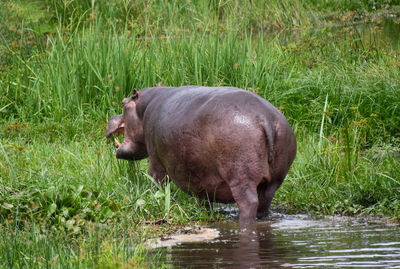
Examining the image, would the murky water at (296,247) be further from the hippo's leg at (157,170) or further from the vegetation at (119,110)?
the hippo's leg at (157,170)

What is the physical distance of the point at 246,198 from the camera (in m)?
→ 5.64

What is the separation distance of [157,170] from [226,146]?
126 cm

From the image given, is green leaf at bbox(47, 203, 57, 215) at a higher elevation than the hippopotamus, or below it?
below

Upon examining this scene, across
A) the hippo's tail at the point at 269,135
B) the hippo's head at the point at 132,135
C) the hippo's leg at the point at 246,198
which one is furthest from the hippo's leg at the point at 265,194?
the hippo's head at the point at 132,135

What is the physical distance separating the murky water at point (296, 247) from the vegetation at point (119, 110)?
34cm

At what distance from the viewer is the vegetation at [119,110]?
5363 mm

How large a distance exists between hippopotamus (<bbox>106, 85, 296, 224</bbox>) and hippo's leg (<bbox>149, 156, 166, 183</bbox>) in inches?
4.2

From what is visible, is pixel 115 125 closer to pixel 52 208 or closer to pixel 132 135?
pixel 132 135

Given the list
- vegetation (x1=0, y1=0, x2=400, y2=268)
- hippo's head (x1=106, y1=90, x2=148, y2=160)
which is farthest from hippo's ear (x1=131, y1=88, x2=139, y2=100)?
vegetation (x1=0, y1=0, x2=400, y2=268)

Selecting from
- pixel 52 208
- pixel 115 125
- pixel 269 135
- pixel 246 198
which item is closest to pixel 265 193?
pixel 246 198

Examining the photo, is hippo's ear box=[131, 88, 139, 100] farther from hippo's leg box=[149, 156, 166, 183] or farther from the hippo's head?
hippo's leg box=[149, 156, 166, 183]

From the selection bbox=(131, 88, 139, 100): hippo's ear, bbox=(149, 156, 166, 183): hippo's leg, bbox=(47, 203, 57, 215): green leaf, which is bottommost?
bbox=(149, 156, 166, 183): hippo's leg

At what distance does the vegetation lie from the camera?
5.36 m

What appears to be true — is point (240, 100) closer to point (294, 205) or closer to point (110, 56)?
point (294, 205)
